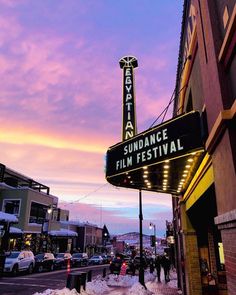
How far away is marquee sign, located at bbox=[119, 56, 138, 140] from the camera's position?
12.6m

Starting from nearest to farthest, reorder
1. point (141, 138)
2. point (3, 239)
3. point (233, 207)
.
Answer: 1. point (233, 207)
2. point (141, 138)
3. point (3, 239)

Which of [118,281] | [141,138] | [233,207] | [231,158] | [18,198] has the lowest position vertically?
[118,281]

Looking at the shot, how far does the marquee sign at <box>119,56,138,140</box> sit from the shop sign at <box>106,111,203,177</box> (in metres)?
2.69

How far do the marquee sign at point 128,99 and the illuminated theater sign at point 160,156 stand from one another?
7.69 feet

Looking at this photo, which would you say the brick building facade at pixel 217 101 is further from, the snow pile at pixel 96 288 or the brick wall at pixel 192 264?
the snow pile at pixel 96 288

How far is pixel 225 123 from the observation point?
4.84m

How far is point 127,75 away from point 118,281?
44.1ft

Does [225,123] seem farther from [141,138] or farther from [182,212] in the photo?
[182,212]

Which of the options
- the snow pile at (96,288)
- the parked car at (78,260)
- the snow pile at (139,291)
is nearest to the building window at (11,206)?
the parked car at (78,260)

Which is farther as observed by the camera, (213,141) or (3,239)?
(3,239)

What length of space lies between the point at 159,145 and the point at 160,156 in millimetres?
305

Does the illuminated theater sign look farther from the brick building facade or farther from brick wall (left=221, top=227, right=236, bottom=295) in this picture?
brick wall (left=221, top=227, right=236, bottom=295)

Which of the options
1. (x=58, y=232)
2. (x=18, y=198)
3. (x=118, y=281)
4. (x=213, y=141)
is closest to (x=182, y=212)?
(x=213, y=141)

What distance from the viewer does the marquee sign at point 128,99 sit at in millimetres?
12555
